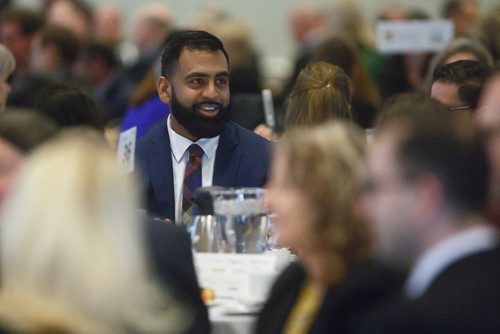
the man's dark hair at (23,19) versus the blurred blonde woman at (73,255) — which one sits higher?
the man's dark hair at (23,19)

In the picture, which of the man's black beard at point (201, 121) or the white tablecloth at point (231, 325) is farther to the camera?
the man's black beard at point (201, 121)

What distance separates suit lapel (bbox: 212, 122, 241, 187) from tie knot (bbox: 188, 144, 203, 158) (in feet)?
0.22

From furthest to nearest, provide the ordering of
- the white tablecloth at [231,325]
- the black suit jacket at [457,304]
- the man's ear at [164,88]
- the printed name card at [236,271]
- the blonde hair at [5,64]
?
the blonde hair at [5,64] → the man's ear at [164,88] → the printed name card at [236,271] → the white tablecloth at [231,325] → the black suit jacket at [457,304]

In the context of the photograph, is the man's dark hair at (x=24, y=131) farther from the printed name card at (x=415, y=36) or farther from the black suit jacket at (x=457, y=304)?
the printed name card at (x=415, y=36)

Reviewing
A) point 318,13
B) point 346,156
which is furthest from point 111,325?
point 318,13

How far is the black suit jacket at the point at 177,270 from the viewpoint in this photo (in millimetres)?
3326

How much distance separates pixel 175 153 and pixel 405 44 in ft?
10.5

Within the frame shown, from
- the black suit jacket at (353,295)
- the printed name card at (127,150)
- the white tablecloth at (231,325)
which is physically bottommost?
the white tablecloth at (231,325)

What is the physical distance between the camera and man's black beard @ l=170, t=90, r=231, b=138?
5.36 m

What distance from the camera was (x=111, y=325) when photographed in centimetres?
247

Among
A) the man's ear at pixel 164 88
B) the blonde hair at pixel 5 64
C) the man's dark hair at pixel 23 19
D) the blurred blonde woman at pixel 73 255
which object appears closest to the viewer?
the blurred blonde woman at pixel 73 255

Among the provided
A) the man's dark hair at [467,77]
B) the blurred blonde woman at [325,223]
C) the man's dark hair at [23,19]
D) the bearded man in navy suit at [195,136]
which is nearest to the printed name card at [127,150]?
the bearded man in navy suit at [195,136]

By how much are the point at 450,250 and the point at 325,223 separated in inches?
16.7

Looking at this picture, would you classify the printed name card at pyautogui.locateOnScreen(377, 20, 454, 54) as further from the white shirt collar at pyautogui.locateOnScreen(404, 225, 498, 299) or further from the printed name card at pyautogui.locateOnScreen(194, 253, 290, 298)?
the white shirt collar at pyautogui.locateOnScreen(404, 225, 498, 299)
